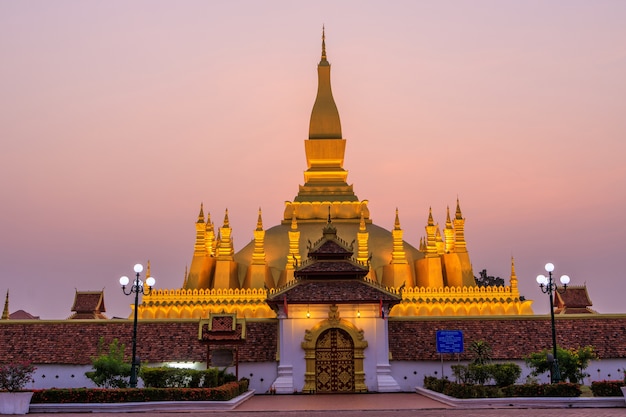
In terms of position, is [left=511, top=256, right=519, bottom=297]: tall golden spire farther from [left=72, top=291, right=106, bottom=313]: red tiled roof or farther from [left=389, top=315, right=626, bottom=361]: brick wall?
[left=72, top=291, right=106, bottom=313]: red tiled roof

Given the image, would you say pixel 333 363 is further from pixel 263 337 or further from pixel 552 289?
pixel 552 289

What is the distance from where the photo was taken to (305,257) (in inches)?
1861

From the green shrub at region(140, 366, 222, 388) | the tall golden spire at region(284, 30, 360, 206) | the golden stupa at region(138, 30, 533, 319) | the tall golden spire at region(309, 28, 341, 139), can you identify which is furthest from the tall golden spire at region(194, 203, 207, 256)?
the green shrub at region(140, 366, 222, 388)

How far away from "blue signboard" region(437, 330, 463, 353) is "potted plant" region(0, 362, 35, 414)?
15.2 metres

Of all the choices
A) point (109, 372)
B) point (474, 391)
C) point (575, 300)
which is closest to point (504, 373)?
point (474, 391)

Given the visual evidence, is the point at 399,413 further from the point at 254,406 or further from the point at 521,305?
the point at 521,305

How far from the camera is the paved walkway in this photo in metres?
22.7

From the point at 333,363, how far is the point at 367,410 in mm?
8665

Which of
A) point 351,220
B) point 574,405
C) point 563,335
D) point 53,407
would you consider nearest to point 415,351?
point 563,335

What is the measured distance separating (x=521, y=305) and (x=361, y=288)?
14.6 meters

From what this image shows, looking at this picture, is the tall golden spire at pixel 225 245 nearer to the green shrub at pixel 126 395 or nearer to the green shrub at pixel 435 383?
the green shrub at pixel 435 383

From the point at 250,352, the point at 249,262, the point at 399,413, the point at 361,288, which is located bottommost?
the point at 399,413

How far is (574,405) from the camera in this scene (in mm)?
25375

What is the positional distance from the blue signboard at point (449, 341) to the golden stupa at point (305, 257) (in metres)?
7.25
